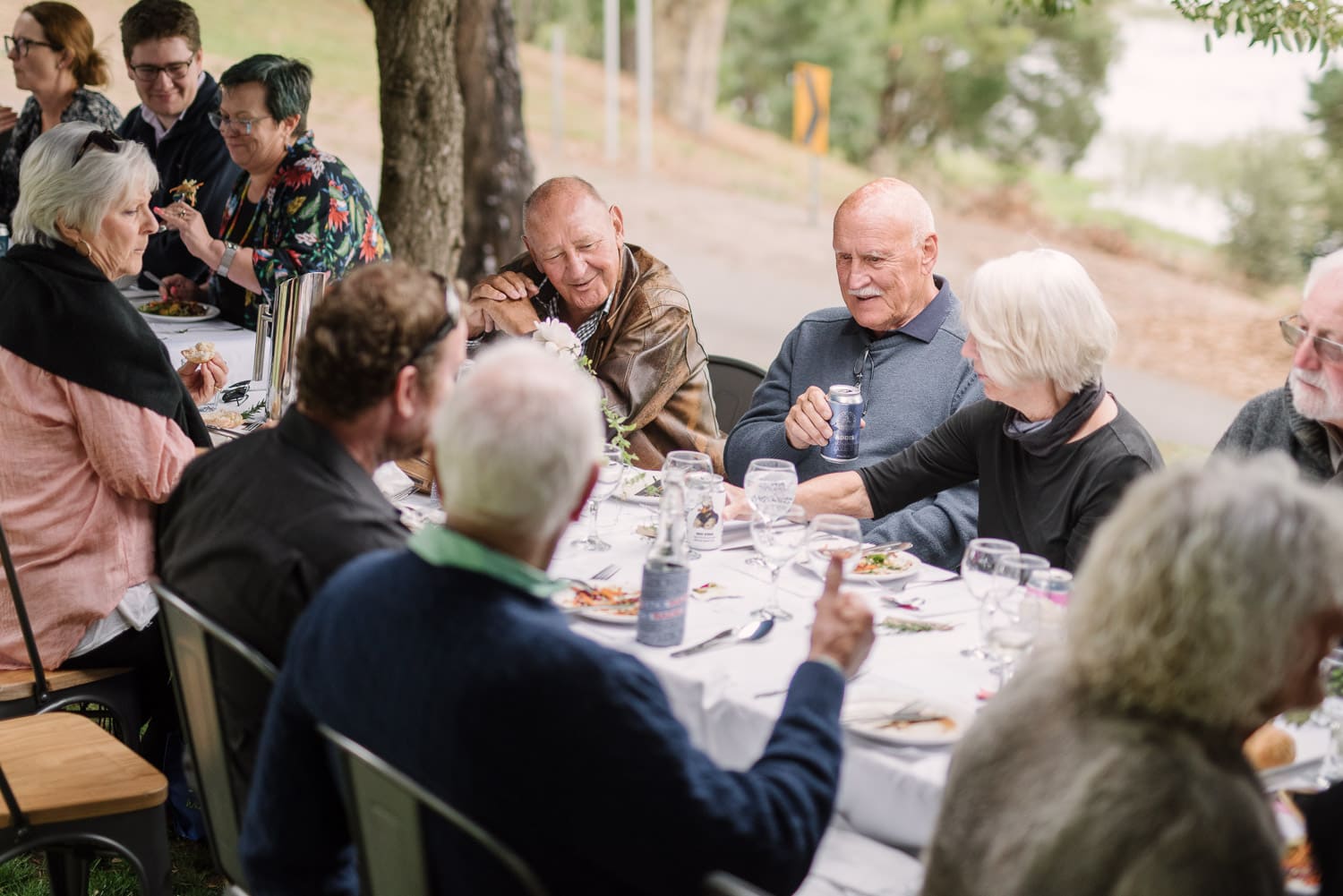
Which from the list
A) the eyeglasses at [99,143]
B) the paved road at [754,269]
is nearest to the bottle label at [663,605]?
the eyeglasses at [99,143]

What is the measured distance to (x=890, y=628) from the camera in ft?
8.29

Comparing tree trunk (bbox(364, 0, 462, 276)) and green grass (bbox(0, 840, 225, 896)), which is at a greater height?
tree trunk (bbox(364, 0, 462, 276))

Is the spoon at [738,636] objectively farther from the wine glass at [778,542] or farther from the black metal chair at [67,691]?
the black metal chair at [67,691]

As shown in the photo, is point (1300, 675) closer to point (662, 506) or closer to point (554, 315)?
point (662, 506)

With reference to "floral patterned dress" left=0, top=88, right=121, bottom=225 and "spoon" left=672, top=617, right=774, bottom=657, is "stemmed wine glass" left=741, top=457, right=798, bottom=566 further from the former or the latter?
"floral patterned dress" left=0, top=88, right=121, bottom=225

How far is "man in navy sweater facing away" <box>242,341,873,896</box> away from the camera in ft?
5.09

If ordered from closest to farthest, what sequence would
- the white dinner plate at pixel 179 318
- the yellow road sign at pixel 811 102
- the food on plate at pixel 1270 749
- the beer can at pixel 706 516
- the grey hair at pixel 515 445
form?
the grey hair at pixel 515 445
the food on plate at pixel 1270 749
the beer can at pixel 706 516
the white dinner plate at pixel 179 318
the yellow road sign at pixel 811 102

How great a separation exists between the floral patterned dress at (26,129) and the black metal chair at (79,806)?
4037 millimetres

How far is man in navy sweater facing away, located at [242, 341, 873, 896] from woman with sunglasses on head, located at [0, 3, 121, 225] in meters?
5.01

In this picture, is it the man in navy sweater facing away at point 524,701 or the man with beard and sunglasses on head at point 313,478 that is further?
the man with beard and sunglasses on head at point 313,478

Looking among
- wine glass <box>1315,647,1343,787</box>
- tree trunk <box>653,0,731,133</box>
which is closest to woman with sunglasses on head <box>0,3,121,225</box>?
wine glass <box>1315,647,1343,787</box>

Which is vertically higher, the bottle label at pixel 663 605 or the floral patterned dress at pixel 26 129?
the floral patterned dress at pixel 26 129

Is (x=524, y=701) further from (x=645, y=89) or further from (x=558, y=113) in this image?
(x=558, y=113)

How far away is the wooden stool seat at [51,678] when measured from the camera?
117 inches
